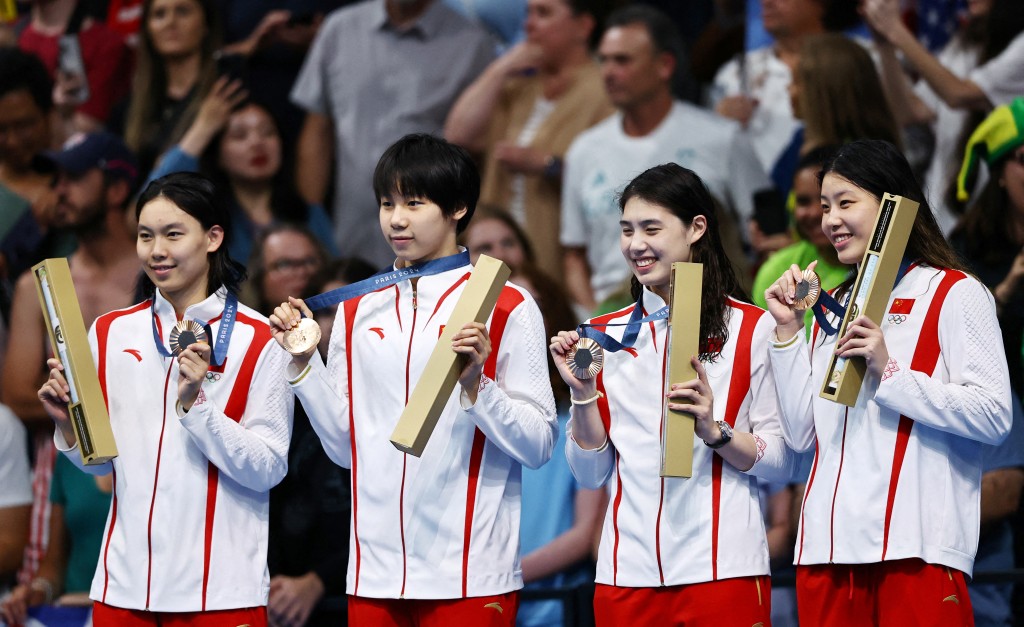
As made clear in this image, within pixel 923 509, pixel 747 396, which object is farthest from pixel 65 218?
pixel 923 509

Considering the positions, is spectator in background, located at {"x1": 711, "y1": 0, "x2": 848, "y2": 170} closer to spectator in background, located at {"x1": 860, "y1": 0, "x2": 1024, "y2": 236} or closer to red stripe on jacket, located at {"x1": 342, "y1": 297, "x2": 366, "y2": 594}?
spectator in background, located at {"x1": 860, "y1": 0, "x2": 1024, "y2": 236}

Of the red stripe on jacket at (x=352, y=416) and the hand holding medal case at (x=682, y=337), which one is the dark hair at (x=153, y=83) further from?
the hand holding medal case at (x=682, y=337)

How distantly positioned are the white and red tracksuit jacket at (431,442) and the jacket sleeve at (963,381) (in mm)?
929

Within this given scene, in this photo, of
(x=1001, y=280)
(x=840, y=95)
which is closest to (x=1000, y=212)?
(x=1001, y=280)

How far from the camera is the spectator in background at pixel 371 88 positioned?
292 inches

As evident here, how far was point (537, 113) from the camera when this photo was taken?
7.17m

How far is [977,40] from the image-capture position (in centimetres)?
645

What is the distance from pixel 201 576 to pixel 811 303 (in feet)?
5.82

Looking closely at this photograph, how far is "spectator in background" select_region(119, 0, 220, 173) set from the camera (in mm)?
7613

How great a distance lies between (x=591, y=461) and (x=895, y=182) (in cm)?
109

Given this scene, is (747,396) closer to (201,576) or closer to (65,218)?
(201,576)

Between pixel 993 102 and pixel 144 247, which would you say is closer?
pixel 144 247

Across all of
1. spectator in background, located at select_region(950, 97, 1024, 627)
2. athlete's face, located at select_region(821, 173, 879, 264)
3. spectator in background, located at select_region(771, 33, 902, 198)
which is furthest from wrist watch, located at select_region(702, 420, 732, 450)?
spectator in background, located at select_region(771, 33, 902, 198)

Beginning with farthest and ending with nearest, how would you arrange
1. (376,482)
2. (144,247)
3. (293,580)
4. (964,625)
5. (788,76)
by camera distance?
(788,76) → (293,580) → (144,247) → (376,482) → (964,625)
